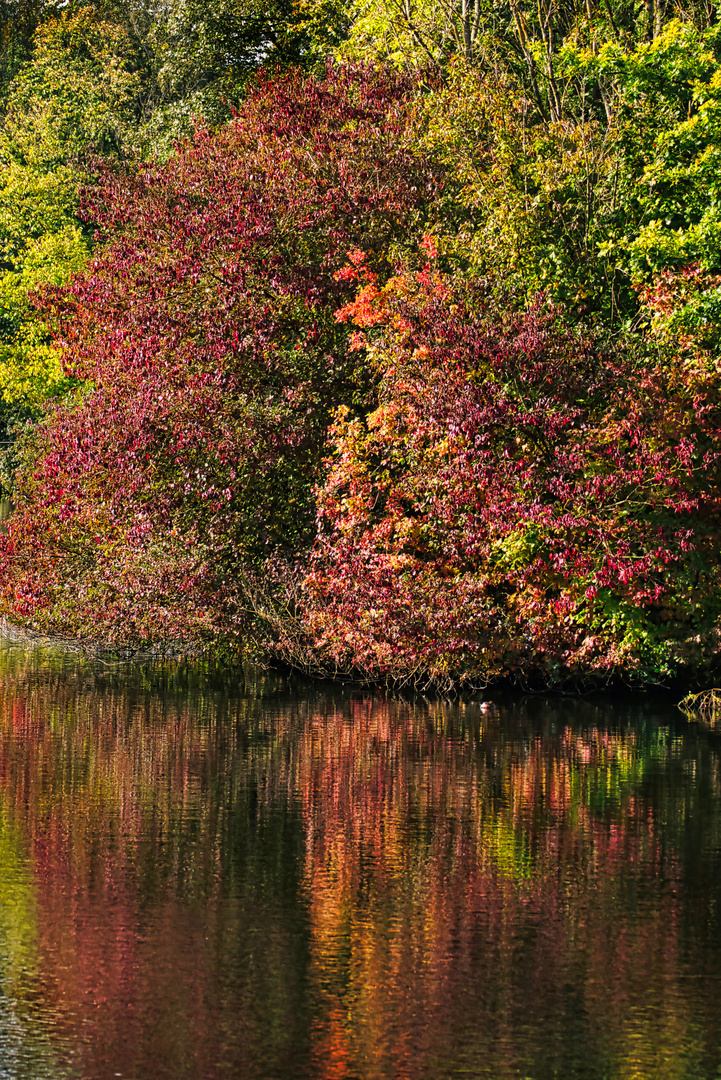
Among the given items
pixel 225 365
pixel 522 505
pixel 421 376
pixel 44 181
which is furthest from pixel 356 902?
pixel 44 181

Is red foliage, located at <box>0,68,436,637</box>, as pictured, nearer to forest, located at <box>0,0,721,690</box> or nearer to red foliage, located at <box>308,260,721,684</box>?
forest, located at <box>0,0,721,690</box>

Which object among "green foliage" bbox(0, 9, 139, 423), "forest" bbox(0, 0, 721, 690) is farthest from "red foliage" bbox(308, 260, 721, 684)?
"green foliage" bbox(0, 9, 139, 423)

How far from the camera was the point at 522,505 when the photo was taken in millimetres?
19734

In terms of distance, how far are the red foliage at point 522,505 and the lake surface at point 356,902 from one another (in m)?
2.79

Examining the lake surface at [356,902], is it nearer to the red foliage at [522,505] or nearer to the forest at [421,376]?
the red foliage at [522,505]

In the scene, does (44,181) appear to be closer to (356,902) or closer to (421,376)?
(421,376)

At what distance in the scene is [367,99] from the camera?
24.0 m

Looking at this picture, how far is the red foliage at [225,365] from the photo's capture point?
2231cm

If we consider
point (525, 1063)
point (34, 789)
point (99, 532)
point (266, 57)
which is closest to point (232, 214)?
point (99, 532)

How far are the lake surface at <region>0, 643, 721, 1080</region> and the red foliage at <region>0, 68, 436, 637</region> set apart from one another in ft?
17.5

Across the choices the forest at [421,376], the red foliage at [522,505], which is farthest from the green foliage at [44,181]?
the red foliage at [522,505]

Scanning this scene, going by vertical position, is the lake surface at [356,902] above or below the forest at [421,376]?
below

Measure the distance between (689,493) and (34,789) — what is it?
10.1 meters

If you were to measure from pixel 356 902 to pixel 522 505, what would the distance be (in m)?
10.5
